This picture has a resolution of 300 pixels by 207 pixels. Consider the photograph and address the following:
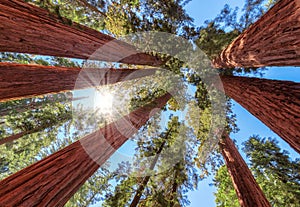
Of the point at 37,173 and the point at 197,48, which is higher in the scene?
the point at 197,48

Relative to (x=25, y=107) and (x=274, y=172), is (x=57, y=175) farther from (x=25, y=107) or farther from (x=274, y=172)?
(x=25, y=107)

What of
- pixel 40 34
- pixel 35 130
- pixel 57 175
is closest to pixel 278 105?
pixel 57 175

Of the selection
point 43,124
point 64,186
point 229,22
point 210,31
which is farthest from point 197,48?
point 43,124

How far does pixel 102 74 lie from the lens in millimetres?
6355

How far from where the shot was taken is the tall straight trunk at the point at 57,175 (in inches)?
79.3

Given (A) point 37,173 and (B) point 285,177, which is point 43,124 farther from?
(B) point 285,177

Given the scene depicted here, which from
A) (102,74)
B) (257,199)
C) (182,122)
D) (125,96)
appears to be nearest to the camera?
(257,199)

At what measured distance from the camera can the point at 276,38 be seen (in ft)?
8.44

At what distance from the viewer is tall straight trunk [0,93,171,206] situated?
2014mm

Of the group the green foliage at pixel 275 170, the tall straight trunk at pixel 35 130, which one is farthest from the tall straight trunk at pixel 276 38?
the tall straight trunk at pixel 35 130

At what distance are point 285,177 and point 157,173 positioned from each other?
13.4ft

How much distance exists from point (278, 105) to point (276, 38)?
3.53 feet

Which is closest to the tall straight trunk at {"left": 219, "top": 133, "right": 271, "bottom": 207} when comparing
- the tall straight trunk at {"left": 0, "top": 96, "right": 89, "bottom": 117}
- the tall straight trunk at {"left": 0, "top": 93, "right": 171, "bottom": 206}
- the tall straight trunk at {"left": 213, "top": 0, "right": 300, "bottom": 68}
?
the tall straight trunk at {"left": 213, "top": 0, "right": 300, "bottom": 68}

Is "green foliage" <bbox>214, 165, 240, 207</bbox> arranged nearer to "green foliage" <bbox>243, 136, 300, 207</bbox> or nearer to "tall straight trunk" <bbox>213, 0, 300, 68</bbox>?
"green foliage" <bbox>243, 136, 300, 207</bbox>
